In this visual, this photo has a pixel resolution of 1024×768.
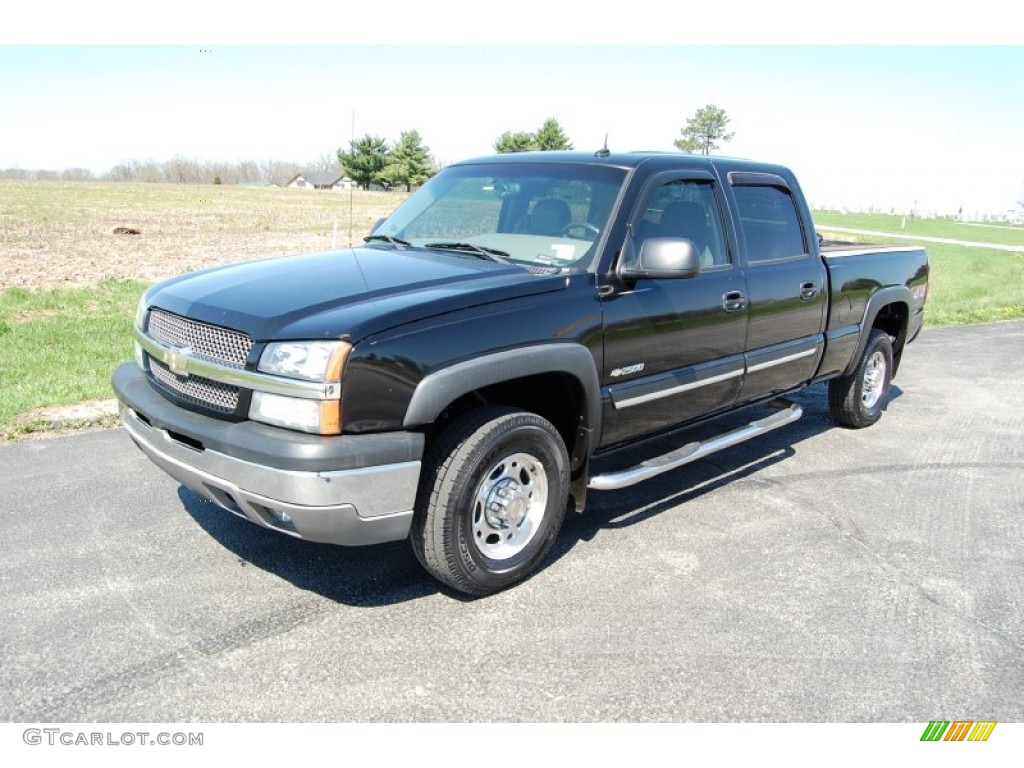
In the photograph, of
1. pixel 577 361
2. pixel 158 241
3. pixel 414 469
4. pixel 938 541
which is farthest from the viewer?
pixel 158 241

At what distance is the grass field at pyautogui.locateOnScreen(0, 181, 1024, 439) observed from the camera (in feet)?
23.5

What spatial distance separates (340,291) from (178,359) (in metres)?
0.75

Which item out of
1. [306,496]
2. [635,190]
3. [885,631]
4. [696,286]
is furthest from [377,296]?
[885,631]

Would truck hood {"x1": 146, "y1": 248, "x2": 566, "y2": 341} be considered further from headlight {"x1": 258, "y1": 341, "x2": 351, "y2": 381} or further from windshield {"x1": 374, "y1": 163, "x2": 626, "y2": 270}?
windshield {"x1": 374, "y1": 163, "x2": 626, "y2": 270}

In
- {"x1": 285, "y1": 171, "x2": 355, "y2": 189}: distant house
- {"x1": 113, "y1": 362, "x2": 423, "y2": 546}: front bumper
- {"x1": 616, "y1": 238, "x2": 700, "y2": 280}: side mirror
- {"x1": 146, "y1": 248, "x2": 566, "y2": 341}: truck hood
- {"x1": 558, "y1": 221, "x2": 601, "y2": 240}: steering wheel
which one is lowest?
{"x1": 113, "y1": 362, "x2": 423, "y2": 546}: front bumper

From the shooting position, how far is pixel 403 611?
3.52 m

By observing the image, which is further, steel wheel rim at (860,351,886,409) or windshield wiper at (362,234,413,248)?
steel wheel rim at (860,351,886,409)

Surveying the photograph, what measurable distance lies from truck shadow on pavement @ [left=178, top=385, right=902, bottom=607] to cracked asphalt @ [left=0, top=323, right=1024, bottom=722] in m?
0.02

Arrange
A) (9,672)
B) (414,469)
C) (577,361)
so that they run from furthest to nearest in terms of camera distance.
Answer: (577,361) → (414,469) → (9,672)

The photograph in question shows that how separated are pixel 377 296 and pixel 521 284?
2.15ft

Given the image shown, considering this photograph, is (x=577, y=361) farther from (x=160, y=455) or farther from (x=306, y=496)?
(x=160, y=455)

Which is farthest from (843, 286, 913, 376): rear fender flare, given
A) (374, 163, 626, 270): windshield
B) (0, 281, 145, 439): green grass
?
(0, 281, 145, 439): green grass

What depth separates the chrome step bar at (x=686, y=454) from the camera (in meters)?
4.03

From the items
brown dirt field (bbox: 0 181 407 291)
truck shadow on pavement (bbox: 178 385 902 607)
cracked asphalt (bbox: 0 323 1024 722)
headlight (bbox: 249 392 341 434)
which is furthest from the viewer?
brown dirt field (bbox: 0 181 407 291)
